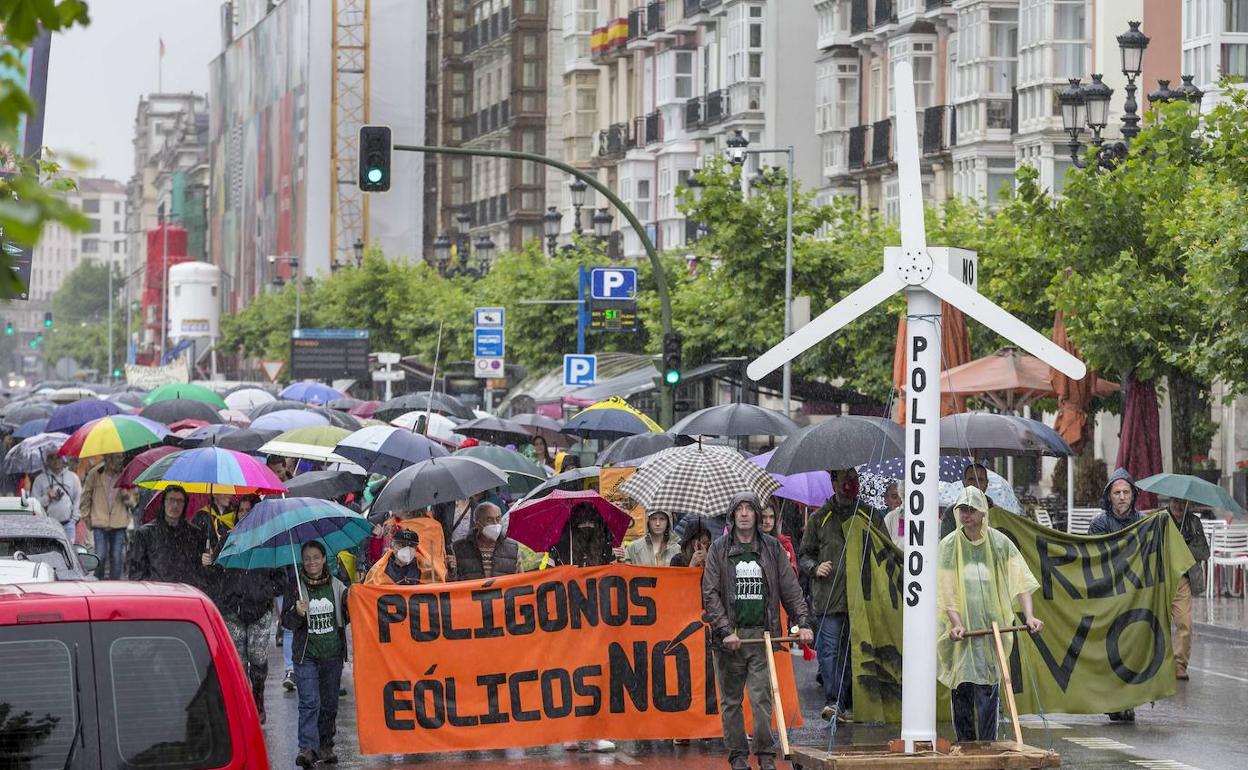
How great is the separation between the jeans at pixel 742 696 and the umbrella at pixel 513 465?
24.7 feet

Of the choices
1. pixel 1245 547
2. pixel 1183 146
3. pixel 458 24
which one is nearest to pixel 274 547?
pixel 1245 547

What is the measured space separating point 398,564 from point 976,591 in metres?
3.82

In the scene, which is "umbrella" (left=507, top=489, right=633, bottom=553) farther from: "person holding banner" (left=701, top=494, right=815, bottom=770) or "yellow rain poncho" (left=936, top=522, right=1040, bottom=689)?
"yellow rain poncho" (left=936, top=522, right=1040, bottom=689)

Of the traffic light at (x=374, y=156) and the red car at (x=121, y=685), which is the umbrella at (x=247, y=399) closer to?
the traffic light at (x=374, y=156)

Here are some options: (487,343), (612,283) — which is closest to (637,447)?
(612,283)

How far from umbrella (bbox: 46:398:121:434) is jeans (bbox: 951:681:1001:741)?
806 inches

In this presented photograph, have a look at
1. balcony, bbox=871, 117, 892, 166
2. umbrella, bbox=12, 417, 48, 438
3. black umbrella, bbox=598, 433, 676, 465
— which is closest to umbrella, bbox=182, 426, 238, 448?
black umbrella, bbox=598, 433, 676, 465

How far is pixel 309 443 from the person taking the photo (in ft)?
77.1

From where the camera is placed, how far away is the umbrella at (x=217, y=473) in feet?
56.6

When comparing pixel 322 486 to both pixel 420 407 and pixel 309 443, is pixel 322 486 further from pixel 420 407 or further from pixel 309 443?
pixel 420 407

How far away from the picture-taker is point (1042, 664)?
15.2 meters

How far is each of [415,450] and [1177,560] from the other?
759 cm

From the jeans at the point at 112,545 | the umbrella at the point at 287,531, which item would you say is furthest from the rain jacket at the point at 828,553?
the jeans at the point at 112,545

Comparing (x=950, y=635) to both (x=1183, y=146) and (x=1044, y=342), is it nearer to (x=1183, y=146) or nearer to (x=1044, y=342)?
(x=1044, y=342)
